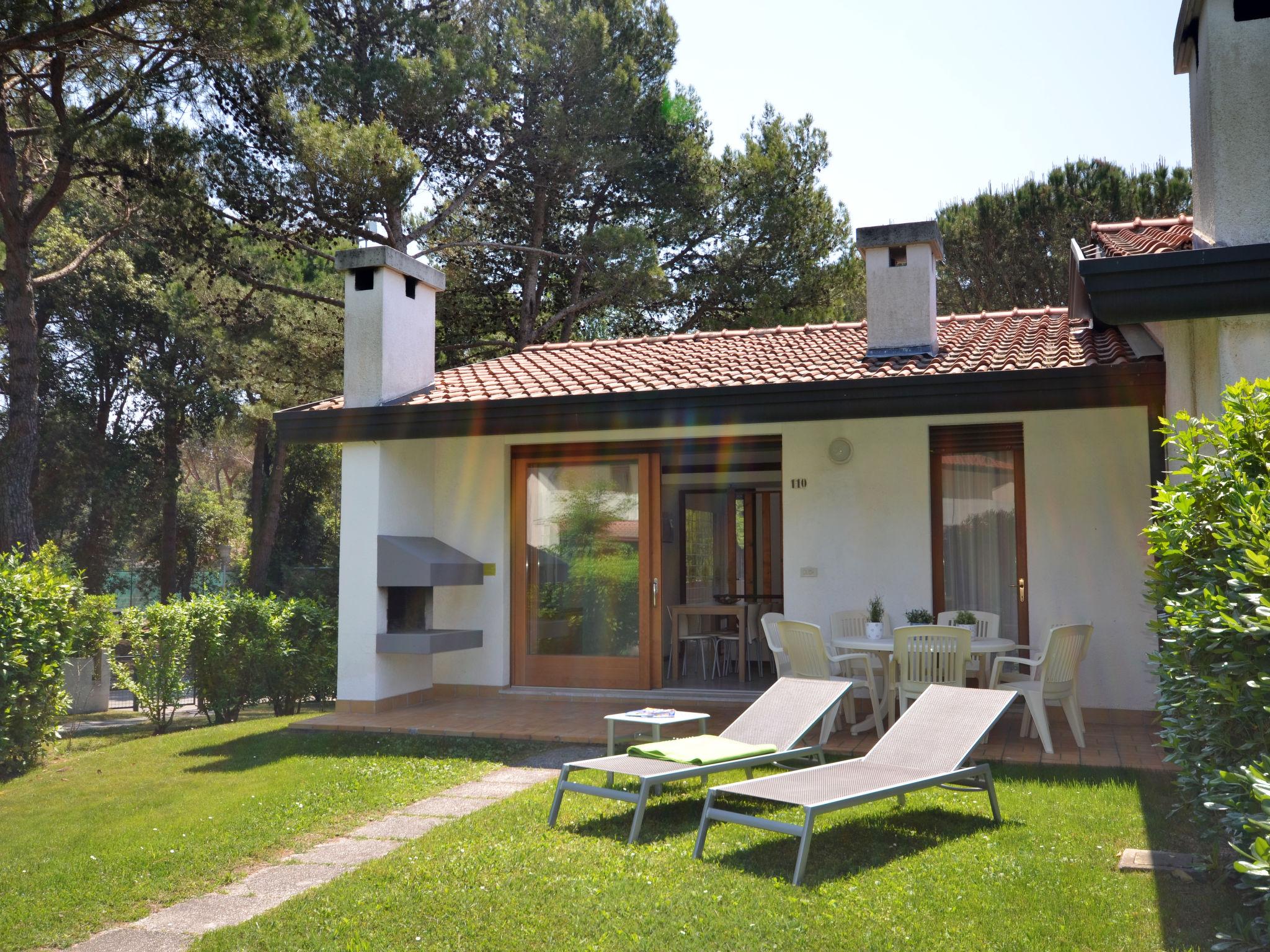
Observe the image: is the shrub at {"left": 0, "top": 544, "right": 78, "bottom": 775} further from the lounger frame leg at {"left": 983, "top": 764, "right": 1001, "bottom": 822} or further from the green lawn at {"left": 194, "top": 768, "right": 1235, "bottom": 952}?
the lounger frame leg at {"left": 983, "top": 764, "right": 1001, "bottom": 822}

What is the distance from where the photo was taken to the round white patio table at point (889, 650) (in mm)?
8094

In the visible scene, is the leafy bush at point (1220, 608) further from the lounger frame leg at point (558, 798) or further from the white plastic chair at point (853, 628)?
the white plastic chair at point (853, 628)

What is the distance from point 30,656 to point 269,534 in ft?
56.3

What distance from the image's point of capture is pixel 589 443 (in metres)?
11.0

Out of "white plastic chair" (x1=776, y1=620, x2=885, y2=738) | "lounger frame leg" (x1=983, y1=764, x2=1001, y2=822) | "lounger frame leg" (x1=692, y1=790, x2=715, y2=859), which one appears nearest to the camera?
"lounger frame leg" (x1=692, y1=790, x2=715, y2=859)

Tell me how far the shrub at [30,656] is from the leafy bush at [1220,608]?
325 inches

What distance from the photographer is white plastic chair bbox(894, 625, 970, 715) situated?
24.7ft

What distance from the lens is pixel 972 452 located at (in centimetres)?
967

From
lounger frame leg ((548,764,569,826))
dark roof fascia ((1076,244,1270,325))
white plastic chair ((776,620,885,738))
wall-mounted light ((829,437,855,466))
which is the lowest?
lounger frame leg ((548,764,569,826))

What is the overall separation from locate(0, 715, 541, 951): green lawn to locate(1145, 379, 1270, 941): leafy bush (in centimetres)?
438

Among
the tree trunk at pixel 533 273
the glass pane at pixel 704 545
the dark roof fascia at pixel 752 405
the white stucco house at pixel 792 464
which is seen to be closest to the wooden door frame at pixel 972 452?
the white stucco house at pixel 792 464

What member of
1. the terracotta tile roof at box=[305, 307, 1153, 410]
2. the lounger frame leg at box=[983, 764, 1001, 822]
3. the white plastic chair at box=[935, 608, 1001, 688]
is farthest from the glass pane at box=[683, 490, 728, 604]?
the lounger frame leg at box=[983, 764, 1001, 822]

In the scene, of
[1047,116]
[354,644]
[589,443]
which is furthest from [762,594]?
[1047,116]

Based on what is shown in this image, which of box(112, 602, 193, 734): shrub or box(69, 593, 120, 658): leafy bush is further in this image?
box(69, 593, 120, 658): leafy bush
